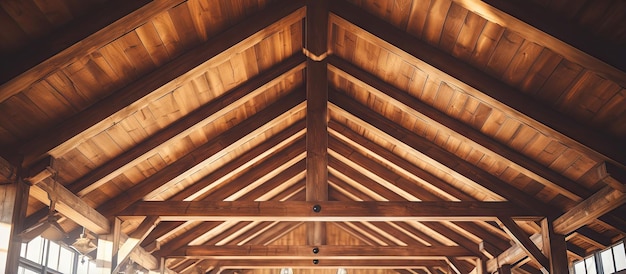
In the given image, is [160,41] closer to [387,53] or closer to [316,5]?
[316,5]

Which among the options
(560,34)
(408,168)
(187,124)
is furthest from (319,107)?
(560,34)

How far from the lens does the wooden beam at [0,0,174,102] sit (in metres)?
4.70

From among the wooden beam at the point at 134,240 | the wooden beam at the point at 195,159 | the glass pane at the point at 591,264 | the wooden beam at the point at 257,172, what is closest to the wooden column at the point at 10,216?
the wooden beam at the point at 195,159

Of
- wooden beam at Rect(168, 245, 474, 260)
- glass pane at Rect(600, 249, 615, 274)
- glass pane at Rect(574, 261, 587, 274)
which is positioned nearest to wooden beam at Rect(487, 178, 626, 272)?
glass pane at Rect(600, 249, 615, 274)

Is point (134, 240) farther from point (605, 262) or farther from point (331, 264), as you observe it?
point (605, 262)

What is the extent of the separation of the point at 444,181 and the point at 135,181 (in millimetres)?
4127

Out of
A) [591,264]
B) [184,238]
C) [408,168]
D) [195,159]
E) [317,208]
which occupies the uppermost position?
[408,168]

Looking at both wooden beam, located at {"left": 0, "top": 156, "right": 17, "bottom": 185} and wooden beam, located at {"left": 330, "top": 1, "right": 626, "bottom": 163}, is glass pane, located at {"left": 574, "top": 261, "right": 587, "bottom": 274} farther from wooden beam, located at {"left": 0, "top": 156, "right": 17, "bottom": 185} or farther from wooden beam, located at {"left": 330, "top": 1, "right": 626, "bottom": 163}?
wooden beam, located at {"left": 0, "top": 156, "right": 17, "bottom": 185}

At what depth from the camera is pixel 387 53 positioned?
21.2 ft

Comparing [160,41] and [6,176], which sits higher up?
[160,41]

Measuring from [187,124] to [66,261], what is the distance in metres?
3.14

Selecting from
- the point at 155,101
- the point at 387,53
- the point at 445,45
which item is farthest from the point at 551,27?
the point at 155,101

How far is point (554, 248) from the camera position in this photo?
7.39 metres

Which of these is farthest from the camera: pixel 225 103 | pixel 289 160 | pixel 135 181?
pixel 289 160
